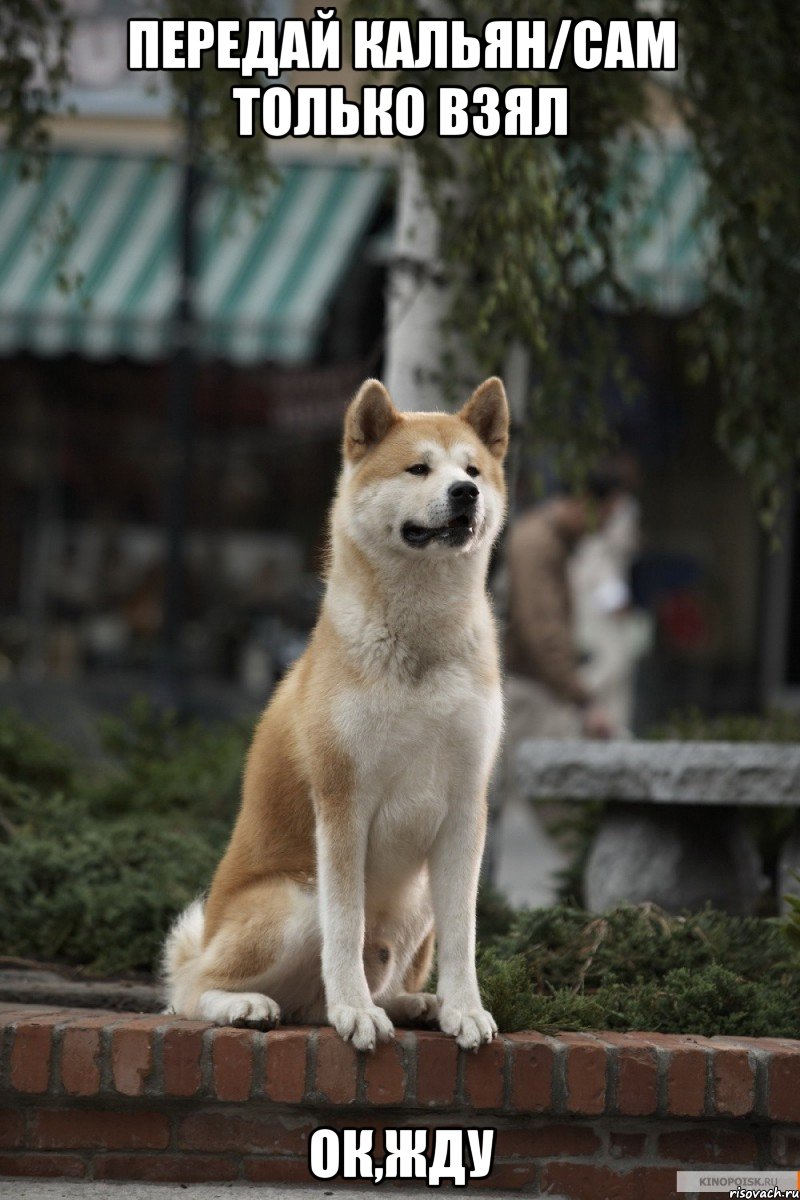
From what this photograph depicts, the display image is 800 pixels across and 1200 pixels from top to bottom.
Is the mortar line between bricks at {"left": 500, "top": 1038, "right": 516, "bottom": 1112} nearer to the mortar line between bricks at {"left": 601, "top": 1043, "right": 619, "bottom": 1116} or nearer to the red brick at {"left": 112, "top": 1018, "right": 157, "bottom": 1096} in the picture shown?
the mortar line between bricks at {"left": 601, "top": 1043, "right": 619, "bottom": 1116}

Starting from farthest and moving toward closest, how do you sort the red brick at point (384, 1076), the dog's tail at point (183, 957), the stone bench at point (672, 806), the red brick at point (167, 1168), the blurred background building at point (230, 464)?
the blurred background building at point (230, 464) < the stone bench at point (672, 806) < the dog's tail at point (183, 957) < the red brick at point (167, 1168) < the red brick at point (384, 1076)

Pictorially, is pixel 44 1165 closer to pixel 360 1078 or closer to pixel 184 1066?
pixel 184 1066

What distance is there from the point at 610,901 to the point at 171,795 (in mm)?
1882

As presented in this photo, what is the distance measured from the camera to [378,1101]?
11.2ft

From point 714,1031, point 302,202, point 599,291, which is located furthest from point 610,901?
point 302,202

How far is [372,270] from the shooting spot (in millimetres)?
12961

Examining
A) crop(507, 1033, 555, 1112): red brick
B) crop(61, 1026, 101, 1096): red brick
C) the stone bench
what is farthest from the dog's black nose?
the stone bench

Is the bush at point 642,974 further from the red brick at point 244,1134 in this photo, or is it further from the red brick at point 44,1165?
the red brick at point 44,1165

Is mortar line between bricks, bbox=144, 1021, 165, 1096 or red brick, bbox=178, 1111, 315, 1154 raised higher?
mortar line between bricks, bbox=144, 1021, 165, 1096

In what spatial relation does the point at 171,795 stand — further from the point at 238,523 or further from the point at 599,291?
the point at 238,523

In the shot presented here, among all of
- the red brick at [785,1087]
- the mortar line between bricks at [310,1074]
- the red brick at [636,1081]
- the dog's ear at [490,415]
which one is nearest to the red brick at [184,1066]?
the mortar line between bricks at [310,1074]

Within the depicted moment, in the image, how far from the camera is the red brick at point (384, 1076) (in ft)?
11.2

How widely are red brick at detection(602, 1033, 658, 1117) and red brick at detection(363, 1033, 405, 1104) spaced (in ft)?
1.60

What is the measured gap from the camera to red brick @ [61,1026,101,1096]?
3.47 m
